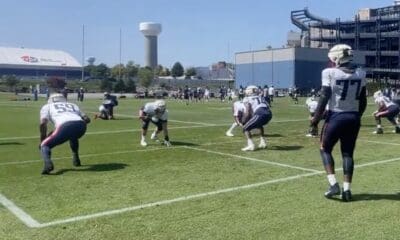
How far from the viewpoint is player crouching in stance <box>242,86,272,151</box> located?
1377cm

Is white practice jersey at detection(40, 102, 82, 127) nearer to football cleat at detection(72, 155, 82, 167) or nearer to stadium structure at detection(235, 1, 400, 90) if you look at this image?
football cleat at detection(72, 155, 82, 167)

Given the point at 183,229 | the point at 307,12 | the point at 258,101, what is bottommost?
the point at 183,229

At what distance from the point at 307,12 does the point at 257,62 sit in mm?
28519

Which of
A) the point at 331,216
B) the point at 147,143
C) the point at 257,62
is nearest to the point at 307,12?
the point at 257,62

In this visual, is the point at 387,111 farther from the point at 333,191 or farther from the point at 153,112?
the point at 333,191

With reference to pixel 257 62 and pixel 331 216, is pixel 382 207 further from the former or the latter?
pixel 257 62

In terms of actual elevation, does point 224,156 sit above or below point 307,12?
below

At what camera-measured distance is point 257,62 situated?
105062 millimetres

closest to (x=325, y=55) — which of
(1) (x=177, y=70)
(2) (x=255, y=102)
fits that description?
(1) (x=177, y=70)

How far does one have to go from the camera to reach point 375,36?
108500mm

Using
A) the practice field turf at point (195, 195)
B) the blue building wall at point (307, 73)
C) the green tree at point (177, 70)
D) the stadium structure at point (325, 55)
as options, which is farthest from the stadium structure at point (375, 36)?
the practice field turf at point (195, 195)

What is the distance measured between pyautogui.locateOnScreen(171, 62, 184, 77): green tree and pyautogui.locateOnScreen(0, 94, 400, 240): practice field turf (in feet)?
501

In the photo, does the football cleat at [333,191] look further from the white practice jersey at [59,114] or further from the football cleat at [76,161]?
the football cleat at [76,161]

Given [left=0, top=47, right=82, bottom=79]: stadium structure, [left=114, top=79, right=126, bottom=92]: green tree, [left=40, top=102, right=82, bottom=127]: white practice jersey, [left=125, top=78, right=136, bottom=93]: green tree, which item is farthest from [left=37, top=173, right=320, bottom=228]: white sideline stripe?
[left=0, top=47, right=82, bottom=79]: stadium structure
